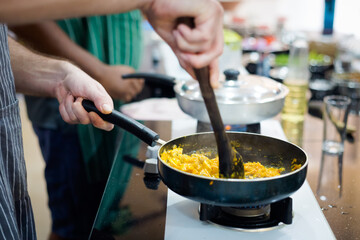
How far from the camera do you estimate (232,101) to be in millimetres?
1266

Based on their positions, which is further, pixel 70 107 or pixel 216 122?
pixel 70 107

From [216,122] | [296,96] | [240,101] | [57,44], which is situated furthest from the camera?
[57,44]

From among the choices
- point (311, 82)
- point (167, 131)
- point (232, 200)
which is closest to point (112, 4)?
point (232, 200)

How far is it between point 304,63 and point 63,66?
1040 mm

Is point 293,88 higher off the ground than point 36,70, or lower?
lower

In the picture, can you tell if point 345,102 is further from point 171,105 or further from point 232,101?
point 171,105

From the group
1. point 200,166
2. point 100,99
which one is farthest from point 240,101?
point 100,99

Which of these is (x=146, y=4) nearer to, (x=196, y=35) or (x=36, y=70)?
(x=196, y=35)

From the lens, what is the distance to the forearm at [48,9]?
0.60 m

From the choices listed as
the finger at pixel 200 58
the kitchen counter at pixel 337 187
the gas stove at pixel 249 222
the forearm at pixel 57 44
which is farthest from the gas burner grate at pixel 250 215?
the forearm at pixel 57 44

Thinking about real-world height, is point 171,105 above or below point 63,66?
below

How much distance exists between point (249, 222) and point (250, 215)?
0.03m

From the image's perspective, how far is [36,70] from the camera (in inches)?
51.5

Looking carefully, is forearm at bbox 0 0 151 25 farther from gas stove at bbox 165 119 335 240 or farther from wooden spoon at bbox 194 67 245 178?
gas stove at bbox 165 119 335 240
